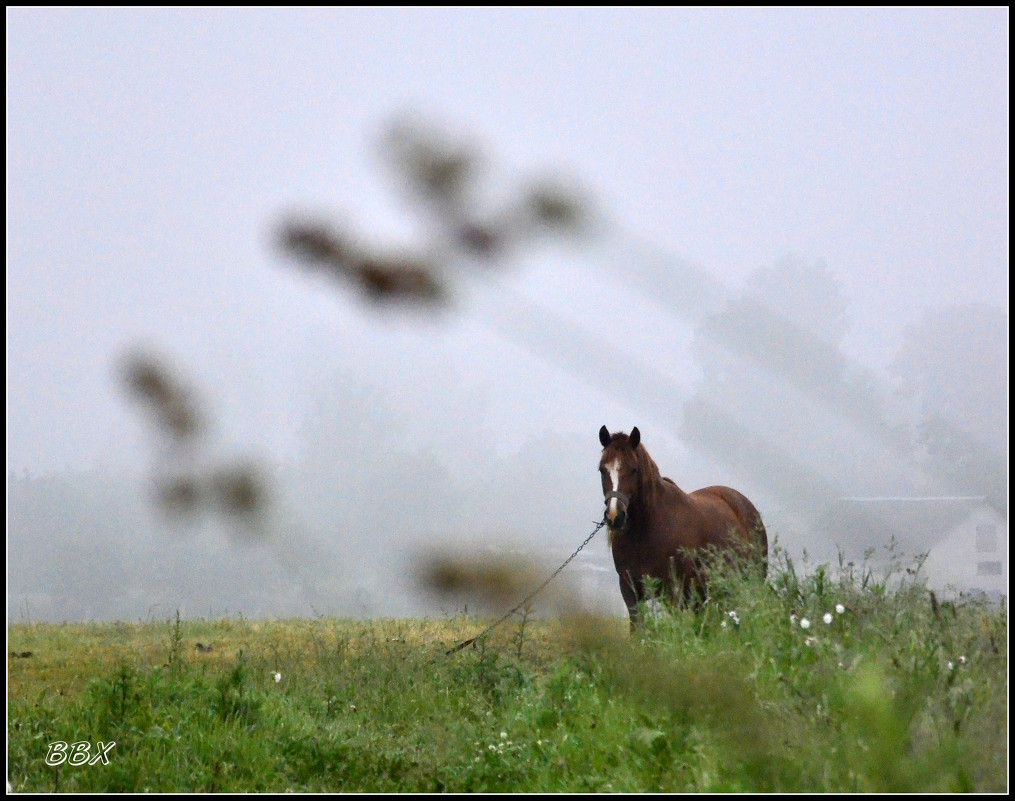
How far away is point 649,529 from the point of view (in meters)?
9.77

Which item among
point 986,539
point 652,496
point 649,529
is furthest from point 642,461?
point 986,539

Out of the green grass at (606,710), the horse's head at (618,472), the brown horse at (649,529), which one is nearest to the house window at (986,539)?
the brown horse at (649,529)

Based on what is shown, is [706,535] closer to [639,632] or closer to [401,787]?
[639,632]

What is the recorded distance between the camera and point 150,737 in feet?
21.1

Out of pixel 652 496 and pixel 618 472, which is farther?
pixel 652 496

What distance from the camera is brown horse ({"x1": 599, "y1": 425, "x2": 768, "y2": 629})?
30.3 feet

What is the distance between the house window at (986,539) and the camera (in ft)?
116

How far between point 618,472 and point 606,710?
303 cm

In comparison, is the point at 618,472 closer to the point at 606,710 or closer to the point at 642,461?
the point at 642,461

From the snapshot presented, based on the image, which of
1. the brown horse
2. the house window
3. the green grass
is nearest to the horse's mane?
the brown horse

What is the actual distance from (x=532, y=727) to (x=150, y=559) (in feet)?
→ 111

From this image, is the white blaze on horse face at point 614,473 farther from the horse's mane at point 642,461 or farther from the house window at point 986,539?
the house window at point 986,539

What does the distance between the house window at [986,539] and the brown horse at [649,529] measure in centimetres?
2953

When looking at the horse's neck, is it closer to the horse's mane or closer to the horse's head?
the horse's mane
